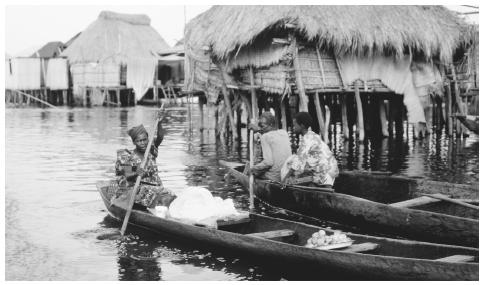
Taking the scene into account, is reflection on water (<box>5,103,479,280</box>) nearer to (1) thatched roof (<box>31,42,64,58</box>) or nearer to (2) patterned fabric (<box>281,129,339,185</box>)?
(2) patterned fabric (<box>281,129,339,185</box>)

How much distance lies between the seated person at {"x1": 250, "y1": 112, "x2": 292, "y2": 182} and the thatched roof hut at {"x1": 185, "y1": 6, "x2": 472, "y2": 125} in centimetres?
638

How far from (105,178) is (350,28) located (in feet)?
22.1

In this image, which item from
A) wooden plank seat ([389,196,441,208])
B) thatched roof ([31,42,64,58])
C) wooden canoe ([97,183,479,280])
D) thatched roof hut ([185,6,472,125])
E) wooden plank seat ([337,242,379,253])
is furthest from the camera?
thatched roof ([31,42,64,58])

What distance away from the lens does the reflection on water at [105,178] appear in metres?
6.52

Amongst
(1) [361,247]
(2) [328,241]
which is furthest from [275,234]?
(1) [361,247]

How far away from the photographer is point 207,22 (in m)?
18.4

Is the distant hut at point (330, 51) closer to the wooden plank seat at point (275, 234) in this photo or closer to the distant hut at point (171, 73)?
the wooden plank seat at point (275, 234)

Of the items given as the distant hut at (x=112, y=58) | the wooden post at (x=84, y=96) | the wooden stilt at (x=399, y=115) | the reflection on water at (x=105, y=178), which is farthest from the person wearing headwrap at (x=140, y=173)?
the wooden post at (x=84, y=96)

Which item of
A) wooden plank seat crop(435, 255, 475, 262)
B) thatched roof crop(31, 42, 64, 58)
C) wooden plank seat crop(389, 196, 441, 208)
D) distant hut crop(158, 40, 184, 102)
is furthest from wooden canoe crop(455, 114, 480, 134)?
thatched roof crop(31, 42, 64, 58)

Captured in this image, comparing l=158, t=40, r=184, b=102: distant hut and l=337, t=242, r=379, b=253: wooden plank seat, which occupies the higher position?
l=158, t=40, r=184, b=102: distant hut

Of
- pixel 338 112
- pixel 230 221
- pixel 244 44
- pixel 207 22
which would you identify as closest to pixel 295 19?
pixel 244 44

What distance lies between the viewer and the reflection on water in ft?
21.4

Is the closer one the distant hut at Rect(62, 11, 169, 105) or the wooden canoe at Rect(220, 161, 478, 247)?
the wooden canoe at Rect(220, 161, 478, 247)

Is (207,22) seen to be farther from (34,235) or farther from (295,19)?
(34,235)
